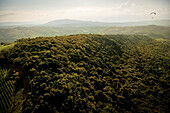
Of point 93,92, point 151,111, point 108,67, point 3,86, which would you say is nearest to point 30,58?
point 3,86

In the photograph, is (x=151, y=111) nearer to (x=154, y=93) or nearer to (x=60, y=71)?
(x=154, y=93)

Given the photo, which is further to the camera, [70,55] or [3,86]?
[70,55]

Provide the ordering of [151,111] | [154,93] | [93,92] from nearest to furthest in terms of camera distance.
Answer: [151,111], [93,92], [154,93]

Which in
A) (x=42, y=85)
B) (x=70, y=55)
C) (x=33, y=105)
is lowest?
(x=33, y=105)

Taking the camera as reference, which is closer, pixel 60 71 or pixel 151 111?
pixel 151 111

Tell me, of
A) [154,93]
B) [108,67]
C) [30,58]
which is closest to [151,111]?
[154,93]

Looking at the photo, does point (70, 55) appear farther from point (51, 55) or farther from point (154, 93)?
point (154, 93)

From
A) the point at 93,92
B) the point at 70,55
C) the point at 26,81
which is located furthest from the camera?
the point at 70,55

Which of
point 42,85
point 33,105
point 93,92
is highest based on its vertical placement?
point 42,85

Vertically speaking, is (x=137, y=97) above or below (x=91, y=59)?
below
